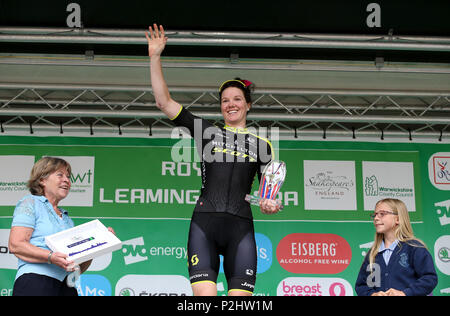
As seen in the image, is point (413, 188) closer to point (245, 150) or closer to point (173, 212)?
point (173, 212)

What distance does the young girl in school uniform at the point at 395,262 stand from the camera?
293cm

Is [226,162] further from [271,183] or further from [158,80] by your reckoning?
[158,80]

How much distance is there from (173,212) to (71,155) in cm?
153

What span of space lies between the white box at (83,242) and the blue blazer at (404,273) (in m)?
1.48

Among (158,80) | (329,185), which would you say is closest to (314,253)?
(329,185)

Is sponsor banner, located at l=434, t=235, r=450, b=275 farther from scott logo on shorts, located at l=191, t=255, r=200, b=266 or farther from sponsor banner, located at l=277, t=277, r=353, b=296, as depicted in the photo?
scott logo on shorts, located at l=191, t=255, r=200, b=266

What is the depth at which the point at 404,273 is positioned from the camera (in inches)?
119

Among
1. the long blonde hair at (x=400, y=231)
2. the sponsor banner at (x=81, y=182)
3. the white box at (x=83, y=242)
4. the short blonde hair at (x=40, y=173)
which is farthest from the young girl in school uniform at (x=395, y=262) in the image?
the sponsor banner at (x=81, y=182)

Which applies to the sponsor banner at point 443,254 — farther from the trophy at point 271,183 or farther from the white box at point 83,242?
the white box at point 83,242

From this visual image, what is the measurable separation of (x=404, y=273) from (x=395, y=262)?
8cm

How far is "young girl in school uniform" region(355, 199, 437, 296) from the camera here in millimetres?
2932

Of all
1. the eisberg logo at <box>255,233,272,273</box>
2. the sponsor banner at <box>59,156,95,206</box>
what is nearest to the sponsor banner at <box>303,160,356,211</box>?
the eisberg logo at <box>255,233,272,273</box>

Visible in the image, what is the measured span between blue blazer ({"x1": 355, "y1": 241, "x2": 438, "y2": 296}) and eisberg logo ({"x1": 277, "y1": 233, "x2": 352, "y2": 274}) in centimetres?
355
